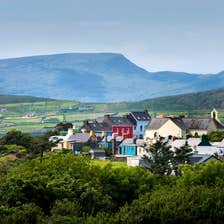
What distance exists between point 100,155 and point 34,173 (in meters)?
34.3

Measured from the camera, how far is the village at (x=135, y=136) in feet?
254

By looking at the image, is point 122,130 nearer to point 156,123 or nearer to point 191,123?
point 156,123

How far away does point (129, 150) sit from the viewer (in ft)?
279

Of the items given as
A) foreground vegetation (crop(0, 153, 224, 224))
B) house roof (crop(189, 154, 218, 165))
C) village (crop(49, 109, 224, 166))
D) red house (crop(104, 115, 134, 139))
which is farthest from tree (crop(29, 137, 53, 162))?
foreground vegetation (crop(0, 153, 224, 224))

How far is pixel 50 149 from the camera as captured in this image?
83750 mm

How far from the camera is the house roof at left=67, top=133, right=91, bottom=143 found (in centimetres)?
9000

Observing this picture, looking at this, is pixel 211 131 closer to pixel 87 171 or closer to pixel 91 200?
pixel 87 171

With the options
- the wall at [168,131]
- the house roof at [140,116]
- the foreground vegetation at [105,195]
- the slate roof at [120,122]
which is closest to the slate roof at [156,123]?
the wall at [168,131]

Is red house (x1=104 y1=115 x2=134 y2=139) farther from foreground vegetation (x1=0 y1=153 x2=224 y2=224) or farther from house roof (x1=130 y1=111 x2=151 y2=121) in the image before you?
foreground vegetation (x1=0 y1=153 x2=224 y2=224)

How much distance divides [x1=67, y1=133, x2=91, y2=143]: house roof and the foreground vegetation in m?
35.3

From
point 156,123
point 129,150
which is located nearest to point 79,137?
point 129,150


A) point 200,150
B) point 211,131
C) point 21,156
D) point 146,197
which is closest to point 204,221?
point 146,197

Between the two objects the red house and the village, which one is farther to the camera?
the red house

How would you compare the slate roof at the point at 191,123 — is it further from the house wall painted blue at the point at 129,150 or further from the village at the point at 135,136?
the house wall painted blue at the point at 129,150
